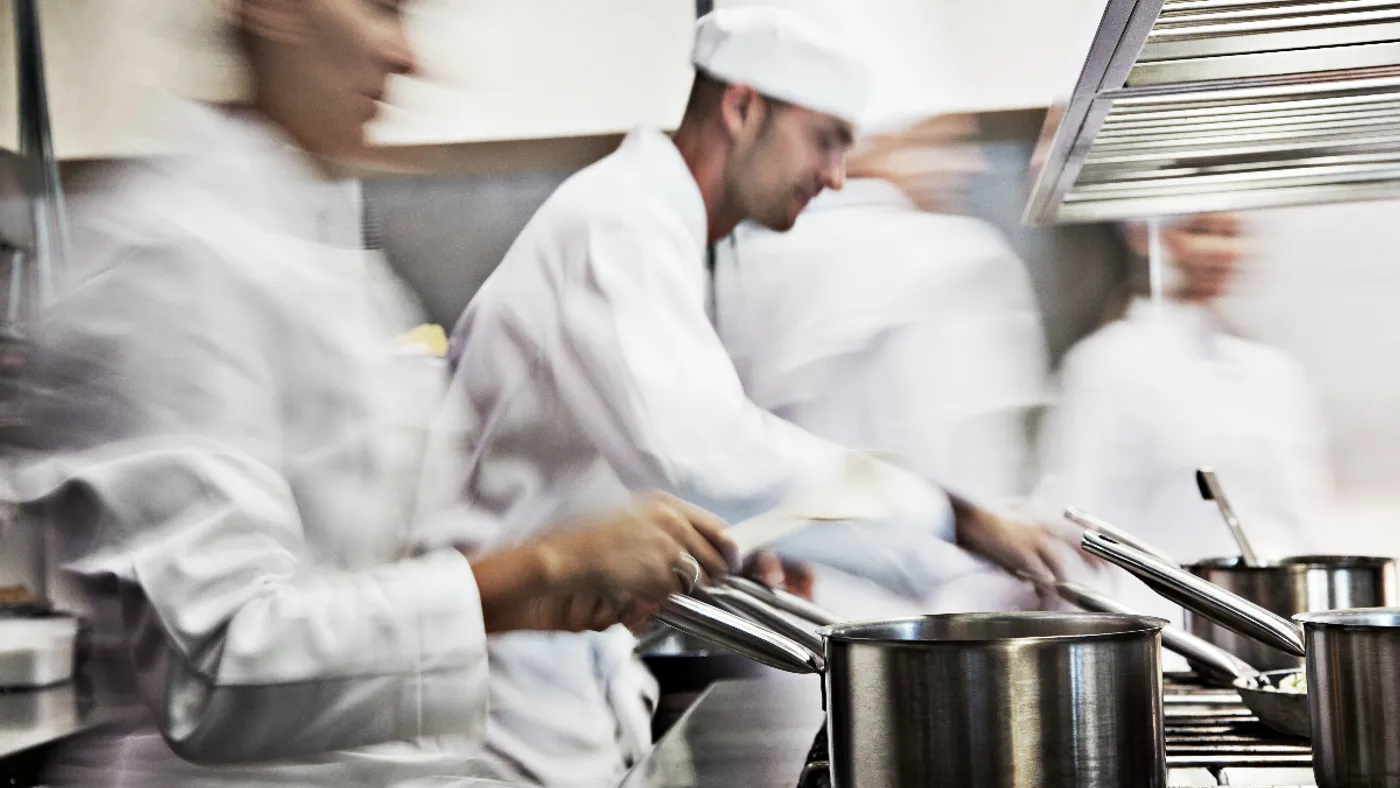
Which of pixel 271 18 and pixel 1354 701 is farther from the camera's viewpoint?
pixel 271 18

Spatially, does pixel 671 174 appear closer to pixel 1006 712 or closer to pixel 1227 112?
pixel 1227 112

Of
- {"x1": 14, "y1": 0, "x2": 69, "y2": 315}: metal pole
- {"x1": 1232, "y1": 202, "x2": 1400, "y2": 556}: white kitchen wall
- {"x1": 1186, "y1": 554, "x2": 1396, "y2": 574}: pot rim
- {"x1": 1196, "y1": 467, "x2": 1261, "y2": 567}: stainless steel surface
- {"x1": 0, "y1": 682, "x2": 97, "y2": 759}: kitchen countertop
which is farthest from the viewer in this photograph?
{"x1": 1232, "y1": 202, "x2": 1400, "y2": 556}: white kitchen wall

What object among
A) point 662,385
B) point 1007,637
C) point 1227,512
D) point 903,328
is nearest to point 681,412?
point 662,385

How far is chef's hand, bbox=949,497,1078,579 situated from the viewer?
2.09 m

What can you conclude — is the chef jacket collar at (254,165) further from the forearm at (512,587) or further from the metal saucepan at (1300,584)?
the metal saucepan at (1300,584)

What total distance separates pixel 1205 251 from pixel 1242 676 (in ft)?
3.28

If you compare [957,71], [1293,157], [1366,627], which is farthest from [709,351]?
[1366,627]

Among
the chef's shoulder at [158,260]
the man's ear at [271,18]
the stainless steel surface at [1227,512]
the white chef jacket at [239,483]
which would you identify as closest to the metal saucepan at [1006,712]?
the white chef jacket at [239,483]

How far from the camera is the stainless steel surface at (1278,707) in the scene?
105 centimetres

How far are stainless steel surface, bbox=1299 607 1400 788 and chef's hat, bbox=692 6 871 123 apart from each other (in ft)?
4.88

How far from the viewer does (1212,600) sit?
Result: 3.37 feet

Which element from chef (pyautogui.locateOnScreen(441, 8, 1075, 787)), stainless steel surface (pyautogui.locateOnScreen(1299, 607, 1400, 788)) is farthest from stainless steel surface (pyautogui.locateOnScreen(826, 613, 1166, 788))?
chef (pyautogui.locateOnScreen(441, 8, 1075, 787))

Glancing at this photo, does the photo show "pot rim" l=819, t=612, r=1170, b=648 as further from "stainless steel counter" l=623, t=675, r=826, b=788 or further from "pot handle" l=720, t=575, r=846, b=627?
"pot handle" l=720, t=575, r=846, b=627

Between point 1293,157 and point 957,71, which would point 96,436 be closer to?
point 1293,157
